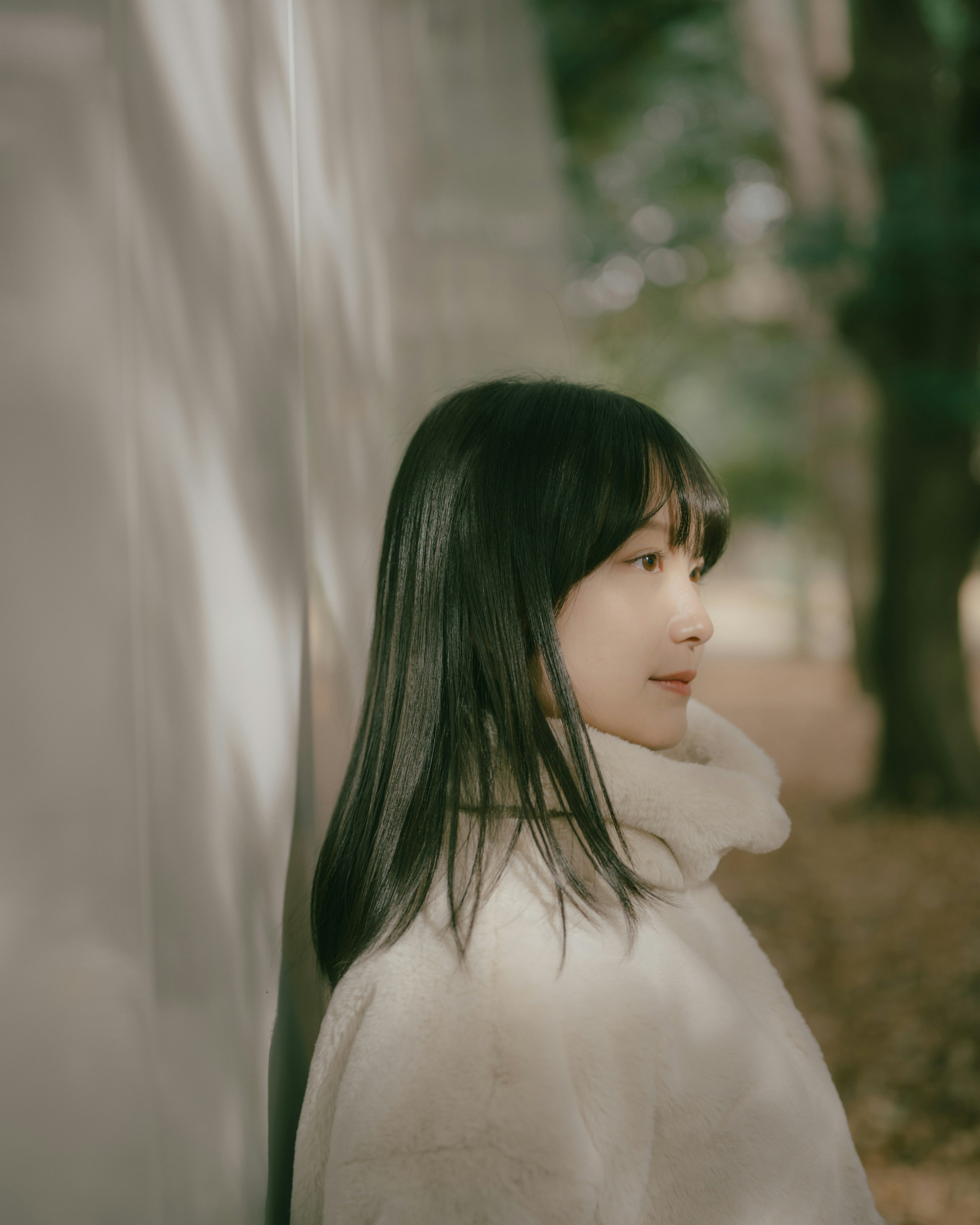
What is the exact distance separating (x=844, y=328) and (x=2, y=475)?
6.92 meters

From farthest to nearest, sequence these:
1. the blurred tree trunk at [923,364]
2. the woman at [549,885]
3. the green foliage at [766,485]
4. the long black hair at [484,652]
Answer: the green foliage at [766,485] < the blurred tree trunk at [923,364] < the long black hair at [484,652] < the woman at [549,885]

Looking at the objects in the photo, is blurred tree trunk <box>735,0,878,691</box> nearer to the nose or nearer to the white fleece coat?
the nose

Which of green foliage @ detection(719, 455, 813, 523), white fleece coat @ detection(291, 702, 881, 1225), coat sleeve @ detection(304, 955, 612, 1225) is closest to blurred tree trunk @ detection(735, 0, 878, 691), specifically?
green foliage @ detection(719, 455, 813, 523)

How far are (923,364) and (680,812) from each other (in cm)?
635

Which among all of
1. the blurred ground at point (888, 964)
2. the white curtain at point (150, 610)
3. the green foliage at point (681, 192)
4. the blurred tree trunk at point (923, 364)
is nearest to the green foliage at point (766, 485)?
the green foliage at point (681, 192)

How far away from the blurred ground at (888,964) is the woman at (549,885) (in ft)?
8.58

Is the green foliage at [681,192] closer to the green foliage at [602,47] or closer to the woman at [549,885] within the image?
the green foliage at [602,47]

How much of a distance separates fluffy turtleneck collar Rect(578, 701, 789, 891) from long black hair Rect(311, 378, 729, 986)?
0.03 metres

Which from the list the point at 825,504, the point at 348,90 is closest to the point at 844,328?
the point at 348,90

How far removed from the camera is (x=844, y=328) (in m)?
6.82

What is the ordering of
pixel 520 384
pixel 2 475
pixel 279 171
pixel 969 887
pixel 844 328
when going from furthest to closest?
pixel 844 328 → pixel 969 887 → pixel 520 384 → pixel 279 171 → pixel 2 475

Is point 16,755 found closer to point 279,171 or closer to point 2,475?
point 2,475

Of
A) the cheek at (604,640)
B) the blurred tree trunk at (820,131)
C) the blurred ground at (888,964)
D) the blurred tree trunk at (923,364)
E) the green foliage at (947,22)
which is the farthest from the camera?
the blurred tree trunk at (820,131)

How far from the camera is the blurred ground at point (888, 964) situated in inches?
142
